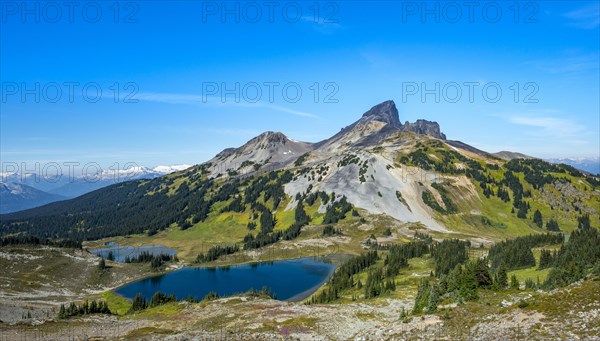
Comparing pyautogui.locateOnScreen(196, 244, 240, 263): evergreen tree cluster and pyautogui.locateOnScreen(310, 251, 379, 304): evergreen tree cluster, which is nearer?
pyautogui.locateOnScreen(310, 251, 379, 304): evergreen tree cluster

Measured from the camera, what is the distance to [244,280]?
460 feet

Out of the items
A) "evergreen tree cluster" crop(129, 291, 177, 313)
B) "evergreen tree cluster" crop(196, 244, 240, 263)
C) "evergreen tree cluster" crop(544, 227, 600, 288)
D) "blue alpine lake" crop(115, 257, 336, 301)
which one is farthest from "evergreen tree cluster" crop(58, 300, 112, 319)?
"evergreen tree cluster" crop(196, 244, 240, 263)

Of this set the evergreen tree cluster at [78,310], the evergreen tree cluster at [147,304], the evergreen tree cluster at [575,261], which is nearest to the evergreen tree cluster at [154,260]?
the evergreen tree cluster at [147,304]

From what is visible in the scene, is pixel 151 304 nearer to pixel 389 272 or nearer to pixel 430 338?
pixel 389 272

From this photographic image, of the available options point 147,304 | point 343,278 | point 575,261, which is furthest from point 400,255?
point 147,304

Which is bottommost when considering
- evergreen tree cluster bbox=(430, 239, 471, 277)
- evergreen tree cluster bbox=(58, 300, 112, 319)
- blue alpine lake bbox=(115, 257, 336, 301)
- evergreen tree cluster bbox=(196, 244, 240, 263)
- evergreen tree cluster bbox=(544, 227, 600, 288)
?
blue alpine lake bbox=(115, 257, 336, 301)

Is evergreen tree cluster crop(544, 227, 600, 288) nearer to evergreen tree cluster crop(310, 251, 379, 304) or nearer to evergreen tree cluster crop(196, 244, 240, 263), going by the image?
evergreen tree cluster crop(310, 251, 379, 304)

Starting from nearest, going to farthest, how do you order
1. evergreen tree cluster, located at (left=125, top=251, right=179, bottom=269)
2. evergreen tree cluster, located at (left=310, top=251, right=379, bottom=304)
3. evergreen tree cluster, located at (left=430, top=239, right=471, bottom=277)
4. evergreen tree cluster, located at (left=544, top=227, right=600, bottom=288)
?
1. evergreen tree cluster, located at (left=544, top=227, right=600, bottom=288)
2. evergreen tree cluster, located at (left=310, top=251, right=379, bottom=304)
3. evergreen tree cluster, located at (left=430, top=239, right=471, bottom=277)
4. evergreen tree cluster, located at (left=125, top=251, right=179, bottom=269)

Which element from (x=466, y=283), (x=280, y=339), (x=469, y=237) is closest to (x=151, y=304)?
(x=280, y=339)

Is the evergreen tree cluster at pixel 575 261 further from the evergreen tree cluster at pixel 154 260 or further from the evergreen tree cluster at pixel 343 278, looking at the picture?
the evergreen tree cluster at pixel 154 260

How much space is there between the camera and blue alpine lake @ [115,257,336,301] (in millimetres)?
124812

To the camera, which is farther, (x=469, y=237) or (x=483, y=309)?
(x=469, y=237)

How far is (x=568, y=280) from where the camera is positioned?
54156 millimetres

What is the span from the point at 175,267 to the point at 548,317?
509ft
